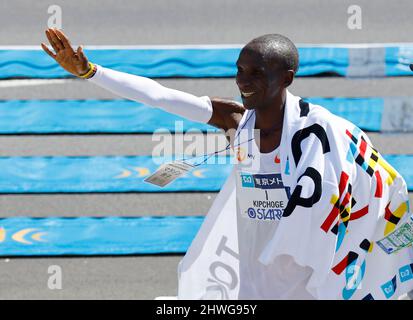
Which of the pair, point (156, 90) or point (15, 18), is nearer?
point (156, 90)

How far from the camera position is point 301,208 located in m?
3.08

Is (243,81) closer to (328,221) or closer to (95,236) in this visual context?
(328,221)

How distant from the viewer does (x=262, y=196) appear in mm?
3354

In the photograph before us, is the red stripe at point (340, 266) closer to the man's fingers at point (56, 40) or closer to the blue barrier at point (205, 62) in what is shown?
the man's fingers at point (56, 40)

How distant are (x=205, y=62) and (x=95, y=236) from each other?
1.75 meters

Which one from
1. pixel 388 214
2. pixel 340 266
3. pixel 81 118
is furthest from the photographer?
pixel 81 118

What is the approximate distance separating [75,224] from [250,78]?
2.92 metres

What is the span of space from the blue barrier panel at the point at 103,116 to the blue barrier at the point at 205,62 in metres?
0.27

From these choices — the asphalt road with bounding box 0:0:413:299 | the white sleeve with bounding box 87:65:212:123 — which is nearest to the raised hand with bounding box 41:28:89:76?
the white sleeve with bounding box 87:65:212:123

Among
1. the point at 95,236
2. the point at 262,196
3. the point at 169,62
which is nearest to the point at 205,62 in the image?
the point at 169,62

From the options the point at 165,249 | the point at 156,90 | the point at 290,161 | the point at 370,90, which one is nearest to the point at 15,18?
the point at 165,249

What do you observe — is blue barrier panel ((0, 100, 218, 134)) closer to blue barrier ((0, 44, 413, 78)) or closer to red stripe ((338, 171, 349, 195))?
blue barrier ((0, 44, 413, 78))

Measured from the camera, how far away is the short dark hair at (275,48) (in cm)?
326
